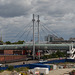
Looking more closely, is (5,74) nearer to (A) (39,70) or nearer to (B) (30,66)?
(A) (39,70)

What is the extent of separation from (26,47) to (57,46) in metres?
14.2

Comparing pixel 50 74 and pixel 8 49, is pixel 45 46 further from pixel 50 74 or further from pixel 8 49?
pixel 50 74

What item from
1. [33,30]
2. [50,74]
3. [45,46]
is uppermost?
[33,30]

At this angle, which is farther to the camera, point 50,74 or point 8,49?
point 8,49

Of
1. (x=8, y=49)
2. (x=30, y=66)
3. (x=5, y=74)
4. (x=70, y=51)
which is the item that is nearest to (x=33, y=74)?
(x=5, y=74)

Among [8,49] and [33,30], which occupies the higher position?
[33,30]

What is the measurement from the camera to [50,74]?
4403 cm

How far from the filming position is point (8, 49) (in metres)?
87.4

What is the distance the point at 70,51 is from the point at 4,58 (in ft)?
91.6

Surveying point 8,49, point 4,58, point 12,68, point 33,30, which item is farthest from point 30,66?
point 8,49

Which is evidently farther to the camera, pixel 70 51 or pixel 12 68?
pixel 70 51

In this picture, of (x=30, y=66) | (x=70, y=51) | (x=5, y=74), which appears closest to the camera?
(x=5, y=74)

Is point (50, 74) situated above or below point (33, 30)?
below

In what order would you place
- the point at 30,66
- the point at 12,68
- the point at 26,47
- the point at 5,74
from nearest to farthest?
the point at 5,74 < the point at 12,68 < the point at 30,66 < the point at 26,47
